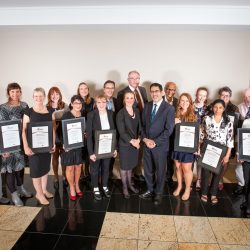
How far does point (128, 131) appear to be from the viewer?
11.0ft

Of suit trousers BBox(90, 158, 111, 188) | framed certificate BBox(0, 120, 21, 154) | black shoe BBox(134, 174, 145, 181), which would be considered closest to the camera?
framed certificate BBox(0, 120, 21, 154)

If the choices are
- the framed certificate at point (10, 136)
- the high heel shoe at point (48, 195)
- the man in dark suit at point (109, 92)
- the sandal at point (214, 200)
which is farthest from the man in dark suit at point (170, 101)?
the framed certificate at point (10, 136)

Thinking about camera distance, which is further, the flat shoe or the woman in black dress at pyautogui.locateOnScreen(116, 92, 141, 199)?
the flat shoe

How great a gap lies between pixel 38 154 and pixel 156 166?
5.39 feet

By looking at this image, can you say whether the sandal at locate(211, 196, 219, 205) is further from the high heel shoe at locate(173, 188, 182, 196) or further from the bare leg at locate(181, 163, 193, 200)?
the high heel shoe at locate(173, 188, 182, 196)

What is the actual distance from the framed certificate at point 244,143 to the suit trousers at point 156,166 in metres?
0.98

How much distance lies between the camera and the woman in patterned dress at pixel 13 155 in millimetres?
3119

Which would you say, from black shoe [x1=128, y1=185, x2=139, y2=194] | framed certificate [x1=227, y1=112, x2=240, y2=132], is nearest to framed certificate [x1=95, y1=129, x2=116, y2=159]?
black shoe [x1=128, y1=185, x2=139, y2=194]

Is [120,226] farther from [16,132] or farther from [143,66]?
[143,66]

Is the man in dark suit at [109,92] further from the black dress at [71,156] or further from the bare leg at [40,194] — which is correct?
the bare leg at [40,194]

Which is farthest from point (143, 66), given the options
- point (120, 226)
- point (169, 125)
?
point (120, 226)

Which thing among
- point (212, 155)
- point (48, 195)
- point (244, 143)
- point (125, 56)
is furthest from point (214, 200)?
point (125, 56)

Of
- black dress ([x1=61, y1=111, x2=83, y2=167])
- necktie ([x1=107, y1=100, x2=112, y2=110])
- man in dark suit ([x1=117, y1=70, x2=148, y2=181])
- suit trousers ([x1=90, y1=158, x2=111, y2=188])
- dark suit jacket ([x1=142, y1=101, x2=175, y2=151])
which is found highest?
man in dark suit ([x1=117, y1=70, x2=148, y2=181])

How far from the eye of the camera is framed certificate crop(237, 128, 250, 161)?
3.09 m
